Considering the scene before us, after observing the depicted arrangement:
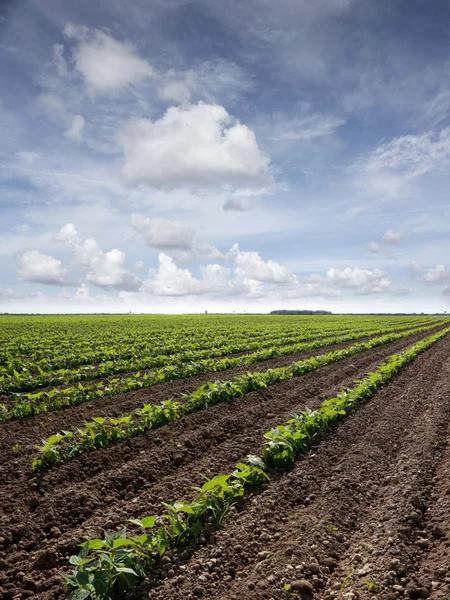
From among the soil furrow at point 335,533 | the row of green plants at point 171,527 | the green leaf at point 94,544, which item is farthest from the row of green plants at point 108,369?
the green leaf at point 94,544

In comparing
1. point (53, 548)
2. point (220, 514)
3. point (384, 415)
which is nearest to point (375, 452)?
point (384, 415)

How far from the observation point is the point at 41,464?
6535 mm

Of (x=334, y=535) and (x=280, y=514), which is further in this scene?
(x=280, y=514)

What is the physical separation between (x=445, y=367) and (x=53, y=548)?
17449 mm

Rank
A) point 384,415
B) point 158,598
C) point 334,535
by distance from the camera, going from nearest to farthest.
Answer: point 158,598 < point 334,535 < point 384,415

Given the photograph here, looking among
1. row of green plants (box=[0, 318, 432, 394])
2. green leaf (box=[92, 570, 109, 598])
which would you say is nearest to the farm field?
green leaf (box=[92, 570, 109, 598])

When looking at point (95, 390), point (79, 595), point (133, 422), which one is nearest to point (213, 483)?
point (79, 595)

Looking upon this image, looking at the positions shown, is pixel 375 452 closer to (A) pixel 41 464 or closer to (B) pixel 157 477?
(B) pixel 157 477

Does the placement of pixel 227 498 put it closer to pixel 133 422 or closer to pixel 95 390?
pixel 133 422

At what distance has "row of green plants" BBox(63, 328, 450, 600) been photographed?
3664 millimetres

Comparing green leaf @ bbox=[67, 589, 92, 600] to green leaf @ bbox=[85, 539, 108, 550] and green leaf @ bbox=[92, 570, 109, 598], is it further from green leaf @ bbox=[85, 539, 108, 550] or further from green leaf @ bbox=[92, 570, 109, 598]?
green leaf @ bbox=[85, 539, 108, 550]

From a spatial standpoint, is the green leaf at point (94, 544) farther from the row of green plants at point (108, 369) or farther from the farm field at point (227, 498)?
the row of green plants at point (108, 369)

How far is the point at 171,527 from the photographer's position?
15.5 ft

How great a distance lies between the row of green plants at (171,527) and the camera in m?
3.66
